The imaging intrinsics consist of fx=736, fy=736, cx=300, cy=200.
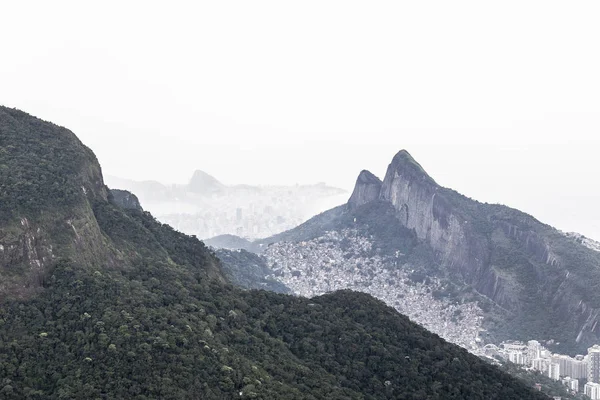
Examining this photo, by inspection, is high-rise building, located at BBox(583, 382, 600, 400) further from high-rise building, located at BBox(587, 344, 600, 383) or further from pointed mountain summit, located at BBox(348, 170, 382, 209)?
pointed mountain summit, located at BBox(348, 170, 382, 209)

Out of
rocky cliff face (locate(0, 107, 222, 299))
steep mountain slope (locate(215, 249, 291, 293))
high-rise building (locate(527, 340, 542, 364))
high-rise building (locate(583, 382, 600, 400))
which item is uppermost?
rocky cliff face (locate(0, 107, 222, 299))

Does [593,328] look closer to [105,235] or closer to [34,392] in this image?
[105,235]

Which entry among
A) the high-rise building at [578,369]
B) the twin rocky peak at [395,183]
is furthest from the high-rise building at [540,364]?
the twin rocky peak at [395,183]

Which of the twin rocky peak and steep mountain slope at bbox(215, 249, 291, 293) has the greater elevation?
the twin rocky peak

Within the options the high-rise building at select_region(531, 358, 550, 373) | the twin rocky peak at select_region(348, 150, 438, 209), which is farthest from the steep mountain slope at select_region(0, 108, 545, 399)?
the twin rocky peak at select_region(348, 150, 438, 209)

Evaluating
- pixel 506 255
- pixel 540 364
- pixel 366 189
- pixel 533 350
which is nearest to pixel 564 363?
pixel 540 364

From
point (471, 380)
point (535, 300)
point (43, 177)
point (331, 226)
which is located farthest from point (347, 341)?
point (331, 226)

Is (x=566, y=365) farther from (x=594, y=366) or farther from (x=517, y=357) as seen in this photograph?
(x=517, y=357)
